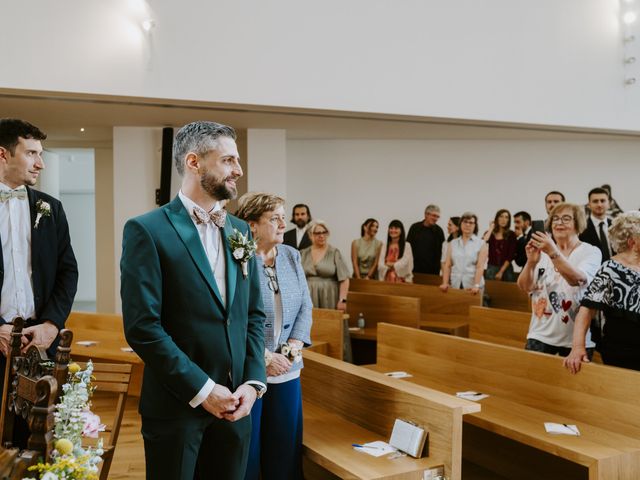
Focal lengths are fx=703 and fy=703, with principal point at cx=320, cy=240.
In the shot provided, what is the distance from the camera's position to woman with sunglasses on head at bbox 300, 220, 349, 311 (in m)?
6.69

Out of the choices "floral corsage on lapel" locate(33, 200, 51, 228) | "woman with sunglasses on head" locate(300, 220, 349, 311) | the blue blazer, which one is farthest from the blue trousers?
"woman with sunglasses on head" locate(300, 220, 349, 311)

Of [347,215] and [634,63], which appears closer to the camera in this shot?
[634,63]

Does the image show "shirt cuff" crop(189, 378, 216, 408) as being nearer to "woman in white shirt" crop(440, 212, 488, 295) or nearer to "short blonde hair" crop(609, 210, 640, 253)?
"short blonde hair" crop(609, 210, 640, 253)

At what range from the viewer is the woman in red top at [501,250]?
27.1 ft

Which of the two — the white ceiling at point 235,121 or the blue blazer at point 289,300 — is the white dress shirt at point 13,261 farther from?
the white ceiling at point 235,121

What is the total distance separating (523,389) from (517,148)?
26.5 feet

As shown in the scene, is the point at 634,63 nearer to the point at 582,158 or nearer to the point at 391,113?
the point at 582,158

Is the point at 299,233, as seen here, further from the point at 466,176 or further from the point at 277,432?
the point at 277,432

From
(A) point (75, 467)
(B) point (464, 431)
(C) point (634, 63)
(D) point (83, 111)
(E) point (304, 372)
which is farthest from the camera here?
(C) point (634, 63)

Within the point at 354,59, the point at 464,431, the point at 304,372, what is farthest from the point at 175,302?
the point at 354,59

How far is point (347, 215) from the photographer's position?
10.9 metres

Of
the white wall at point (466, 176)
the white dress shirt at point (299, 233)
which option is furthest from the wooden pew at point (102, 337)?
the white wall at point (466, 176)

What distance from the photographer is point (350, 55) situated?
7.77 metres

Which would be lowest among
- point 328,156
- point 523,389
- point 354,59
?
point 523,389
